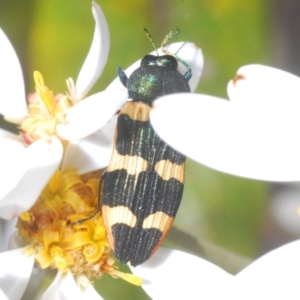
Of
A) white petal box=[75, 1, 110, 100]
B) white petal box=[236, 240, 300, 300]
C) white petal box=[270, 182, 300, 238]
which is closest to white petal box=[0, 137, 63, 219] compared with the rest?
white petal box=[75, 1, 110, 100]

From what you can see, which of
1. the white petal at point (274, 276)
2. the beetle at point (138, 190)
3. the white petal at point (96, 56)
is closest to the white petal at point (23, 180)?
the beetle at point (138, 190)

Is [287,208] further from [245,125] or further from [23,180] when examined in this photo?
[23,180]

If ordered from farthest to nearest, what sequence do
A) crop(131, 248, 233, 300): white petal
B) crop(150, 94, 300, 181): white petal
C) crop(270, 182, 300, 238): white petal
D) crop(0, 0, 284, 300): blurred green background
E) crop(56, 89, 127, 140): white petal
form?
crop(270, 182, 300, 238): white petal, crop(0, 0, 284, 300): blurred green background, crop(131, 248, 233, 300): white petal, crop(56, 89, 127, 140): white petal, crop(150, 94, 300, 181): white petal

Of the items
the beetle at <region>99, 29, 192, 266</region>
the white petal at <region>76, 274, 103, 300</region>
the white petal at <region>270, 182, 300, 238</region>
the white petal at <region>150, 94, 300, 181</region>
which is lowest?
the white petal at <region>270, 182, 300, 238</region>

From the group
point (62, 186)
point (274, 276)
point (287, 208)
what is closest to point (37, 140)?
point (62, 186)

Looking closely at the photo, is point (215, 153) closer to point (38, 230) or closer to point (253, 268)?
point (253, 268)

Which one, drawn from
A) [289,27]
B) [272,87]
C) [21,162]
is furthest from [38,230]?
[289,27]

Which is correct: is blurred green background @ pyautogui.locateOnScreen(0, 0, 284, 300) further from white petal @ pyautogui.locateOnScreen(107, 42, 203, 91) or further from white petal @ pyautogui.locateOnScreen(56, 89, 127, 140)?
white petal @ pyautogui.locateOnScreen(56, 89, 127, 140)
